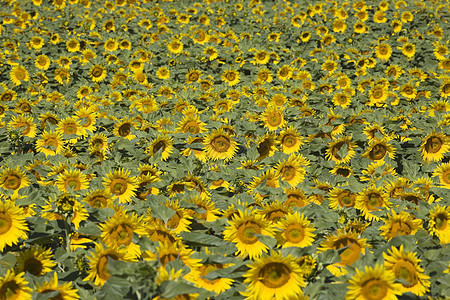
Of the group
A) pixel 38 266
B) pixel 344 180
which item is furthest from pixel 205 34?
pixel 38 266

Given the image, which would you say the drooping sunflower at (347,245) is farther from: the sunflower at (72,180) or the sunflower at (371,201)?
the sunflower at (72,180)

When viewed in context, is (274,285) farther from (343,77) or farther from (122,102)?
(343,77)

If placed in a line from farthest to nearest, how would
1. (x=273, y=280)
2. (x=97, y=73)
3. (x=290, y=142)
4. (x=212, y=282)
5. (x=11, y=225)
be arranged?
(x=97, y=73) → (x=290, y=142) → (x=11, y=225) → (x=212, y=282) → (x=273, y=280)

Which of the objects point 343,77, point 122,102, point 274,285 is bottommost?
point 122,102

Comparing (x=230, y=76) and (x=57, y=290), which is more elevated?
(x=57, y=290)

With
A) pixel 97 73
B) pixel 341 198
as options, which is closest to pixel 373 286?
pixel 341 198

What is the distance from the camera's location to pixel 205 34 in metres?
9.98

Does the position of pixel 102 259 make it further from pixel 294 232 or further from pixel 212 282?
pixel 294 232

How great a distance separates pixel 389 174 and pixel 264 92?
345 cm

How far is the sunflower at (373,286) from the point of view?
7.05 feet

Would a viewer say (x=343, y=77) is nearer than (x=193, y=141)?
No

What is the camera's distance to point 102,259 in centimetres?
238

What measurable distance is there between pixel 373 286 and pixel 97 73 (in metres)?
7.70

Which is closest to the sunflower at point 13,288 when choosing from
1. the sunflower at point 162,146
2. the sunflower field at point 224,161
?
the sunflower field at point 224,161
